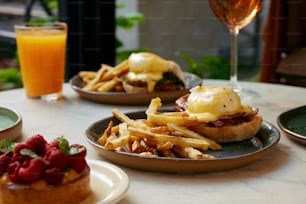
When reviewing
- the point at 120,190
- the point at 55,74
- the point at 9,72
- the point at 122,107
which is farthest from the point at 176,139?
the point at 9,72

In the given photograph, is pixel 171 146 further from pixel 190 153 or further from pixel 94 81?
pixel 94 81

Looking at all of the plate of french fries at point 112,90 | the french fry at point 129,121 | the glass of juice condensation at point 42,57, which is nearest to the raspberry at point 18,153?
the french fry at point 129,121

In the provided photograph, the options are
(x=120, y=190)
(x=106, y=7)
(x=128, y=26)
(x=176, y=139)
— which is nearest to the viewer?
(x=120, y=190)

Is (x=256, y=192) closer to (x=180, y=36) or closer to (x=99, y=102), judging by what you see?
(x=99, y=102)

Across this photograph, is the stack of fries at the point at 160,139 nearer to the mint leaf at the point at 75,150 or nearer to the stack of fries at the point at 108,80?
the mint leaf at the point at 75,150

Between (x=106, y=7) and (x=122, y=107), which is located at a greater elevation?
(x=106, y=7)

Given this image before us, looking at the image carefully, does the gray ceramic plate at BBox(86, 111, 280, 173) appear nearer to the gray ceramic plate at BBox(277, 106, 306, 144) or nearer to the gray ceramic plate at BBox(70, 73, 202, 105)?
the gray ceramic plate at BBox(277, 106, 306, 144)
